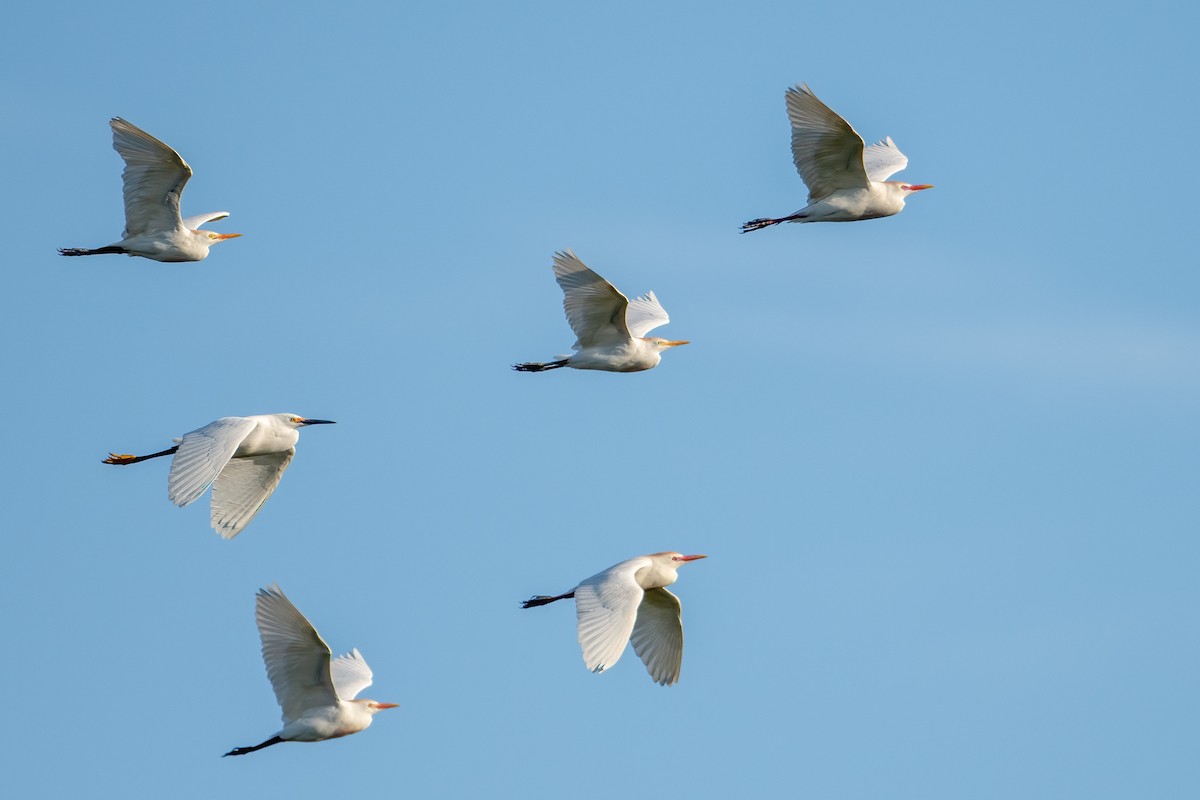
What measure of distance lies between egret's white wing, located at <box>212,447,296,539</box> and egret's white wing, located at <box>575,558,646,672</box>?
422 centimetres

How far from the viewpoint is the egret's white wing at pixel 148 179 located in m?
22.3

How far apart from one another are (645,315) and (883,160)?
430cm

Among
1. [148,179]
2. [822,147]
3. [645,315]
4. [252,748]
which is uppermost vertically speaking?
[822,147]

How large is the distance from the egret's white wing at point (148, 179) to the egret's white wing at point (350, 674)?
6098 mm

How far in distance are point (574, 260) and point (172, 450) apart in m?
5.60

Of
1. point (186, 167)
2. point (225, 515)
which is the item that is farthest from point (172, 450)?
point (186, 167)

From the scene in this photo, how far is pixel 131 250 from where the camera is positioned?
79.0ft

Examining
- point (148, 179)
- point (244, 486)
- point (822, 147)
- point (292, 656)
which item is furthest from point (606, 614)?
point (148, 179)

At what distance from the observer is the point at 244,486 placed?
22125 millimetres

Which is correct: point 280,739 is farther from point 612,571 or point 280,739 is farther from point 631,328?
point 631,328

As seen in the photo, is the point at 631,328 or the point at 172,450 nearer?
the point at 172,450

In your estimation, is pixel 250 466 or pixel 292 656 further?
pixel 250 466

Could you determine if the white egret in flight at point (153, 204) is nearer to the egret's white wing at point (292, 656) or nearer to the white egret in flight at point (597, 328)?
the white egret in flight at point (597, 328)

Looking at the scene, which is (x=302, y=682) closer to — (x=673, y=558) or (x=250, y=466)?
(x=250, y=466)
